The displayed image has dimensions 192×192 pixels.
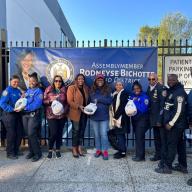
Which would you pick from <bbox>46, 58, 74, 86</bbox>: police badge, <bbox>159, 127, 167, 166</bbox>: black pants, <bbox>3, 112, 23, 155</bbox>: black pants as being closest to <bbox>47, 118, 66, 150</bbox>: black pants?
<bbox>3, 112, 23, 155</bbox>: black pants

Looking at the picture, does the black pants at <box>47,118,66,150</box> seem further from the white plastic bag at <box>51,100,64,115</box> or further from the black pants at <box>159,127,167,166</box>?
the black pants at <box>159,127,167,166</box>

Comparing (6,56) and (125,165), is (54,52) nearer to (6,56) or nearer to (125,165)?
(6,56)

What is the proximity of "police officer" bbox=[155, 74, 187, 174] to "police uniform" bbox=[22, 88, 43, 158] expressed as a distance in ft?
8.16

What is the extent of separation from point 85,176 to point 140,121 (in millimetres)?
1639

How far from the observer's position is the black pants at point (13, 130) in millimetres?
7109

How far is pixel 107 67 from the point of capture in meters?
7.80

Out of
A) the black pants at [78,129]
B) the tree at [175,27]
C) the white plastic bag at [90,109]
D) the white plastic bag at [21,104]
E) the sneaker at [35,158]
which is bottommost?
the sneaker at [35,158]

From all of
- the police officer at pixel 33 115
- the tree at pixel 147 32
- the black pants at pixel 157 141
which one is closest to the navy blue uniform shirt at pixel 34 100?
the police officer at pixel 33 115

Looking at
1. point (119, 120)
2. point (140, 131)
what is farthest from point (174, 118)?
point (119, 120)

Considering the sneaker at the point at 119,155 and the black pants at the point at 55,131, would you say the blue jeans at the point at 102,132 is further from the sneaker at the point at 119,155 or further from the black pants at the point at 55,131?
the black pants at the point at 55,131

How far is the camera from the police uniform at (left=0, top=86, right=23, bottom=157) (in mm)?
7011

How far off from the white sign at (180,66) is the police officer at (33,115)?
2877 mm

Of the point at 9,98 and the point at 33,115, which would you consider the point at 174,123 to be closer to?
the point at 33,115

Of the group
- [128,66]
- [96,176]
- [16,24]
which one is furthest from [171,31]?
[96,176]
